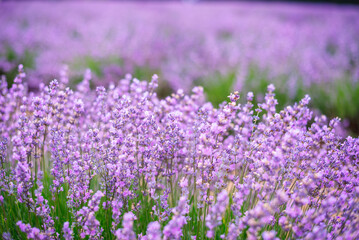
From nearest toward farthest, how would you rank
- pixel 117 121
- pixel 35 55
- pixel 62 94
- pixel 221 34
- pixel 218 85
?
pixel 117 121 < pixel 62 94 < pixel 218 85 < pixel 35 55 < pixel 221 34

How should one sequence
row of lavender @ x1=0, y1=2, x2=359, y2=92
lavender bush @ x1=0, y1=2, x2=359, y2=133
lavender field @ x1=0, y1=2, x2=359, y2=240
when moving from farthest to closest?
row of lavender @ x1=0, y1=2, x2=359, y2=92 < lavender bush @ x1=0, y1=2, x2=359, y2=133 < lavender field @ x1=0, y1=2, x2=359, y2=240

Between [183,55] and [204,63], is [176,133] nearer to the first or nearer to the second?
[204,63]

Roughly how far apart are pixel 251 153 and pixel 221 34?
33.5 ft

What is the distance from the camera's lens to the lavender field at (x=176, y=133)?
1.74 meters

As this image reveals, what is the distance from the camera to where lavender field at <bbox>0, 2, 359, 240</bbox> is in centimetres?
174

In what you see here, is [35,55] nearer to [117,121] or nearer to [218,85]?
[218,85]

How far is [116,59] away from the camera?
22.4 feet

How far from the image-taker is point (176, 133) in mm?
1942

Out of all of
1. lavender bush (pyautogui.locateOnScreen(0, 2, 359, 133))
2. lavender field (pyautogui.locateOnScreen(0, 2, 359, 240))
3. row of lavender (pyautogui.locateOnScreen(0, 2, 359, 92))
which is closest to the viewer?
lavender field (pyautogui.locateOnScreen(0, 2, 359, 240))

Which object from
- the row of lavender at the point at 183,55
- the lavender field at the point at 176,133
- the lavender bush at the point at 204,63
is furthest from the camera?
the row of lavender at the point at 183,55

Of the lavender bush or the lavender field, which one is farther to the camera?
the lavender bush

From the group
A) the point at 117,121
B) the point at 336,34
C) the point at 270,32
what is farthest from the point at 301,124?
the point at 336,34

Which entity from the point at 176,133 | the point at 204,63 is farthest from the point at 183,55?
the point at 176,133

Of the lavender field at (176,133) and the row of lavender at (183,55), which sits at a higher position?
the row of lavender at (183,55)
